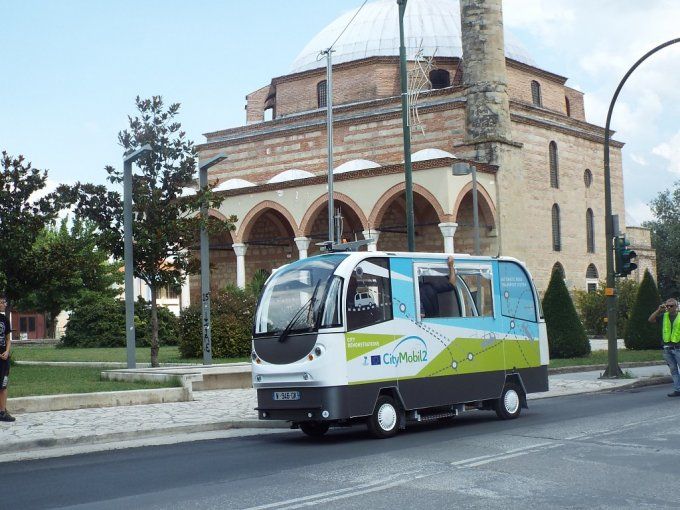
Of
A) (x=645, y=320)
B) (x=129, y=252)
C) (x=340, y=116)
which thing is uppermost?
(x=340, y=116)

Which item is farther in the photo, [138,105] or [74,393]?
[138,105]

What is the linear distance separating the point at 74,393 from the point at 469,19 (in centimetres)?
2768

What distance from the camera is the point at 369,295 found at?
10.8 metres

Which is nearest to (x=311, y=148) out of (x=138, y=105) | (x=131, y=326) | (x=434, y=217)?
(x=434, y=217)

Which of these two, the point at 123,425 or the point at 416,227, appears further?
the point at 416,227

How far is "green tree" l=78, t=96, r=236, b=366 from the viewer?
62.7 ft

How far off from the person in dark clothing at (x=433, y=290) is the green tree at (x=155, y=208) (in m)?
8.54

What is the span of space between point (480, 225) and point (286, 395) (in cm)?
2699

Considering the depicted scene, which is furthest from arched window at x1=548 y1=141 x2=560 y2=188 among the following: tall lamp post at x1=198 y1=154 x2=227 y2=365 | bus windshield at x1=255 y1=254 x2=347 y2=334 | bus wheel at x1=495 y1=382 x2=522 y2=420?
bus windshield at x1=255 y1=254 x2=347 y2=334

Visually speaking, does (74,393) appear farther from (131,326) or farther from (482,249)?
(482,249)

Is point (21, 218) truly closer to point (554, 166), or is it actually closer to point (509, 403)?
point (509, 403)

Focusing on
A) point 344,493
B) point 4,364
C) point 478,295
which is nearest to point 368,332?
point 478,295

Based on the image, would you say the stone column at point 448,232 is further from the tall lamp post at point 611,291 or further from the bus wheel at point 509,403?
the bus wheel at point 509,403

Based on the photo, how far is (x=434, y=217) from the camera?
4019 centimetres
